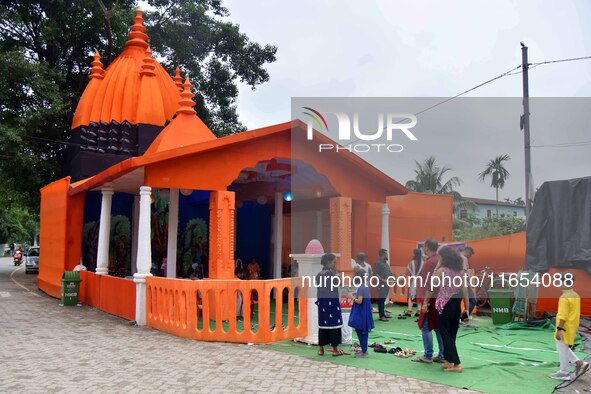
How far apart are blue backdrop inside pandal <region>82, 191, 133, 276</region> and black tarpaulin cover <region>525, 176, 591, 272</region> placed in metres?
11.7

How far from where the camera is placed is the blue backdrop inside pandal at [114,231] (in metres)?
16.4

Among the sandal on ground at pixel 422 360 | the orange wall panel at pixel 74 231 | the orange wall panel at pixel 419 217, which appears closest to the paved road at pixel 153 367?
the sandal on ground at pixel 422 360

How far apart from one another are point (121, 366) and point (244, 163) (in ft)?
17.0

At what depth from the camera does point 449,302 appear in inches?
252

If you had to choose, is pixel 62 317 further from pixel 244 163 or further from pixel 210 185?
pixel 244 163

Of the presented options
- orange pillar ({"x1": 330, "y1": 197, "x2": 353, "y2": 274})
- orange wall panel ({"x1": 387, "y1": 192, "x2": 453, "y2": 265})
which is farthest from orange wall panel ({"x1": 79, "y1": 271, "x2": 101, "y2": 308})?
orange wall panel ({"x1": 387, "y1": 192, "x2": 453, "y2": 265})

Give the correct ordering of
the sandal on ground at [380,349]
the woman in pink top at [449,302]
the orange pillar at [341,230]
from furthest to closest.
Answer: the orange pillar at [341,230] < the sandal on ground at [380,349] < the woman in pink top at [449,302]

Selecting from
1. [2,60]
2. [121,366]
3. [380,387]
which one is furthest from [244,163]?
[2,60]

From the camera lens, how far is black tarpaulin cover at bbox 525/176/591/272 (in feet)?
32.1

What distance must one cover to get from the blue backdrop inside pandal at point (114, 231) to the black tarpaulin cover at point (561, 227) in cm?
1169

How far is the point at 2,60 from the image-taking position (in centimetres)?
1862

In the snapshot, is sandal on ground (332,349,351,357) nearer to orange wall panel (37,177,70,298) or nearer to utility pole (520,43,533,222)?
utility pole (520,43,533,222)

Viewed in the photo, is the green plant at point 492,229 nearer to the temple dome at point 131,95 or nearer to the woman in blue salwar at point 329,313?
the temple dome at point 131,95

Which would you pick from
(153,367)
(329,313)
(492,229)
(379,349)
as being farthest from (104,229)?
(492,229)
